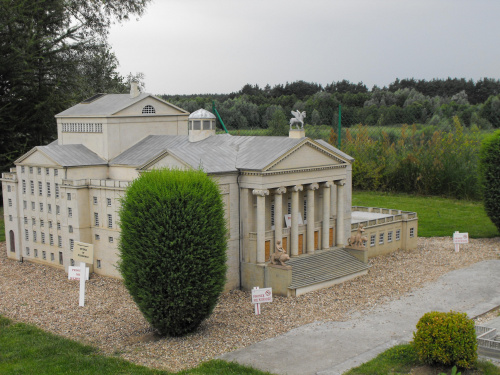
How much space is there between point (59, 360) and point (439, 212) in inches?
1836

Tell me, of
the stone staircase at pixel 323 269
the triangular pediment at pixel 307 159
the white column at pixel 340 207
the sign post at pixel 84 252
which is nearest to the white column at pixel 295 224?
the stone staircase at pixel 323 269

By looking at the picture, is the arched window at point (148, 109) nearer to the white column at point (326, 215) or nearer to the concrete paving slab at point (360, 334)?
the white column at point (326, 215)

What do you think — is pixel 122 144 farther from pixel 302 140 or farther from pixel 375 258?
pixel 375 258

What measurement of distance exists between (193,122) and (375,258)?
16640 millimetres

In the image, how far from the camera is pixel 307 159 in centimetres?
3816

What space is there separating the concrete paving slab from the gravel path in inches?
35.2

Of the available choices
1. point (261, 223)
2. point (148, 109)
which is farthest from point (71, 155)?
point (261, 223)

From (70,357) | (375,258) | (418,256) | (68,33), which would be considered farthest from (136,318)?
(68,33)

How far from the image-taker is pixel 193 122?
133ft

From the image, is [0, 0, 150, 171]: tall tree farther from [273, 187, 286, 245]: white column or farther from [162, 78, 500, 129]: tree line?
[273, 187, 286, 245]: white column

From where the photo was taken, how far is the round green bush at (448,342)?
886 inches

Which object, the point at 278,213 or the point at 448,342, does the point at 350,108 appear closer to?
the point at 278,213

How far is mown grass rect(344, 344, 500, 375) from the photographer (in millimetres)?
22766

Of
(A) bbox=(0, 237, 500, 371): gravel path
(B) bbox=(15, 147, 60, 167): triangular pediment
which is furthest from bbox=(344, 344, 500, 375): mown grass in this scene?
(B) bbox=(15, 147, 60, 167): triangular pediment
